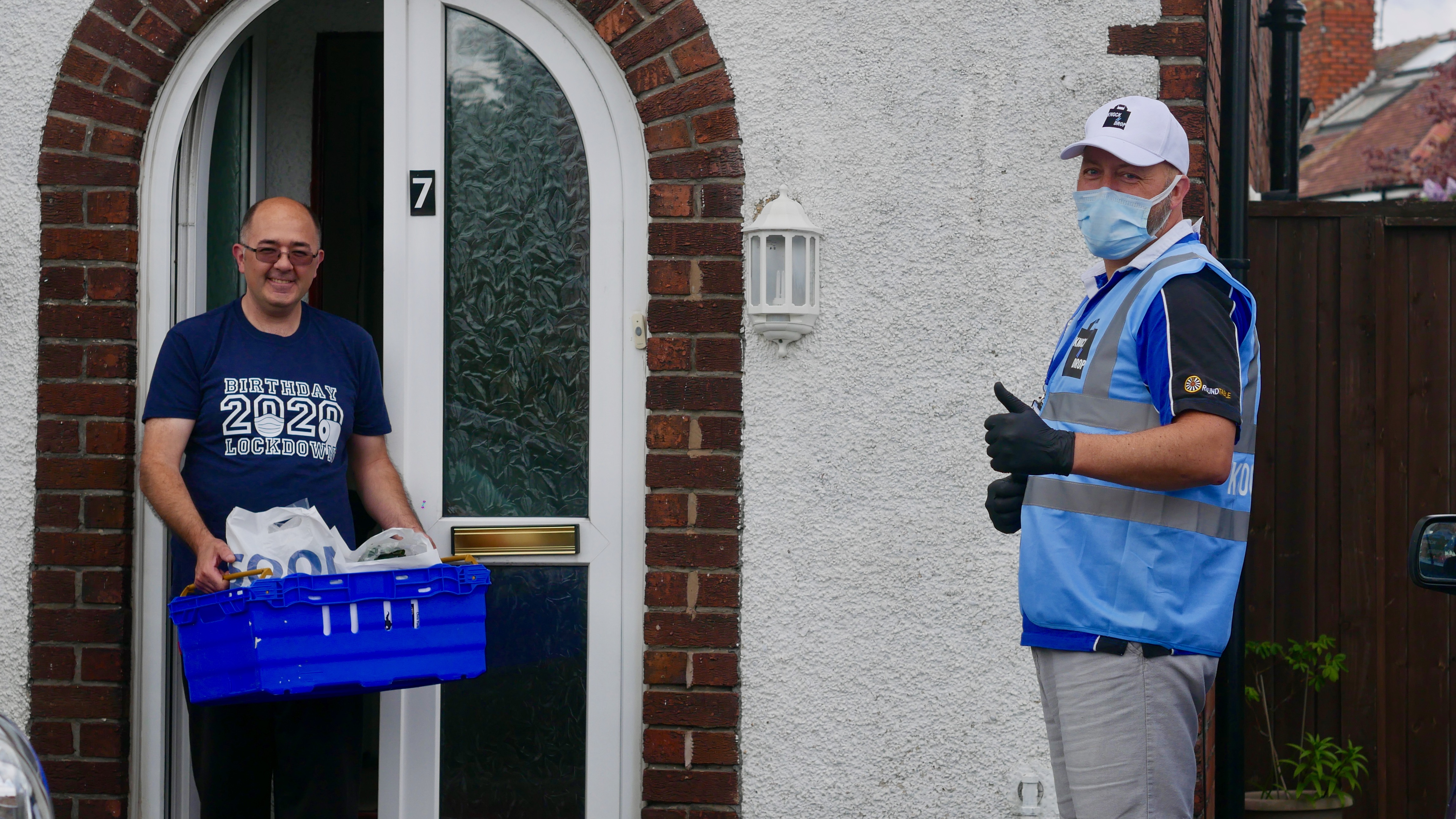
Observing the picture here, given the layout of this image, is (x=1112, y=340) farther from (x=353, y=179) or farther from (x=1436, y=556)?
(x=353, y=179)

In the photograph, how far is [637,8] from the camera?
12.0 ft

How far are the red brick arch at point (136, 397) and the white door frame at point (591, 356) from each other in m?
0.07

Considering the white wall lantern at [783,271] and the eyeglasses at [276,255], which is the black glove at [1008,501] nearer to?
the white wall lantern at [783,271]

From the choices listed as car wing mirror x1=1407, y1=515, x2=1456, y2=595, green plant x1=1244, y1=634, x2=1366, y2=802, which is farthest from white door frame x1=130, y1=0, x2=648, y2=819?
green plant x1=1244, y1=634, x2=1366, y2=802

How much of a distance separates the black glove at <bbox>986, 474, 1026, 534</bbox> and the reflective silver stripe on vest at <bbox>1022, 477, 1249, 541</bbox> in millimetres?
97

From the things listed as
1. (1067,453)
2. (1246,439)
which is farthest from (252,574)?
(1246,439)

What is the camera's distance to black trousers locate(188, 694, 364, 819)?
3.27m

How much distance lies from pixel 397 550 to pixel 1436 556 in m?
2.35

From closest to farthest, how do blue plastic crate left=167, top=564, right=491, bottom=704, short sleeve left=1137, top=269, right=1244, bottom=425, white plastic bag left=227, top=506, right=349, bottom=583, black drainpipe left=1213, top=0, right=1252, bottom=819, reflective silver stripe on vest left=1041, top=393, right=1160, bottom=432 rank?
short sleeve left=1137, top=269, right=1244, bottom=425, reflective silver stripe on vest left=1041, top=393, right=1160, bottom=432, blue plastic crate left=167, top=564, right=491, bottom=704, white plastic bag left=227, top=506, right=349, bottom=583, black drainpipe left=1213, top=0, right=1252, bottom=819

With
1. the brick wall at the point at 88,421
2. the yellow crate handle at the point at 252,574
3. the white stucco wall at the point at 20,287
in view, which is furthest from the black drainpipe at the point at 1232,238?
the white stucco wall at the point at 20,287

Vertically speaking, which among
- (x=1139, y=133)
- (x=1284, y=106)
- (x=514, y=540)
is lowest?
(x=514, y=540)

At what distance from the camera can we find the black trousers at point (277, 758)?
129 inches

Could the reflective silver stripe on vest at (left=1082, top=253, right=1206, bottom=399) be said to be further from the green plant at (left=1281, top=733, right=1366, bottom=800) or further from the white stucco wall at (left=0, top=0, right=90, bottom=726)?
the white stucco wall at (left=0, top=0, right=90, bottom=726)

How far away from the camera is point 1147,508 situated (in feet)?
7.80
